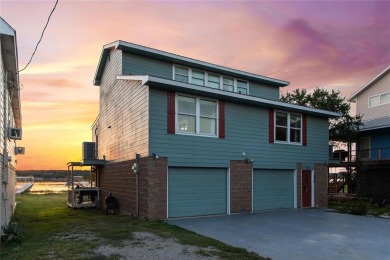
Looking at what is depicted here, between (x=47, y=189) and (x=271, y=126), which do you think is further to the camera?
(x=47, y=189)

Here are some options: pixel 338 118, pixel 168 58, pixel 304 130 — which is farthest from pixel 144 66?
pixel 338 118

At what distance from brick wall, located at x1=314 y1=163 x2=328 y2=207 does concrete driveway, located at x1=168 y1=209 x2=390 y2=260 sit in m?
3.07

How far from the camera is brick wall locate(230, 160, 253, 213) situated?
14.9 meters

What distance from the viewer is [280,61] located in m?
20.0

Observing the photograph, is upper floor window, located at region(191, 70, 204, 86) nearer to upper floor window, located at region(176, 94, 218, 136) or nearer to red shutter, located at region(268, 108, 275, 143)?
upper floor window, located at region(176, 94, 218, 136)

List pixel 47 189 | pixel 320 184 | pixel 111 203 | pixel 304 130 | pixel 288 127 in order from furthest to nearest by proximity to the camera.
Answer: pixel 47 189
pixel 320 184
pixel 304 130
pixel 288 127
pixel 111 203

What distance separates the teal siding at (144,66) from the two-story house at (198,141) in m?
0.05

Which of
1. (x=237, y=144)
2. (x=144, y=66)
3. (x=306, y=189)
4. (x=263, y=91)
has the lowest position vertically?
(x=306, y=189)

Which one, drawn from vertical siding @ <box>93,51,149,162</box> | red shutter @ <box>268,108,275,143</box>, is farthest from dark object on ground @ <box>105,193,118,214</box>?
red shutter @ <box>268,108,275,143</box>

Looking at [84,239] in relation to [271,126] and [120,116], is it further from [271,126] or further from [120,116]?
[271,126]

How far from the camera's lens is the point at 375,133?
2444 centimetres

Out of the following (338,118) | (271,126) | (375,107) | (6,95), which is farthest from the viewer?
(375,107)

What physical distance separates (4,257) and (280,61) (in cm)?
1672

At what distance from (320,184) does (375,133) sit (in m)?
9.00
